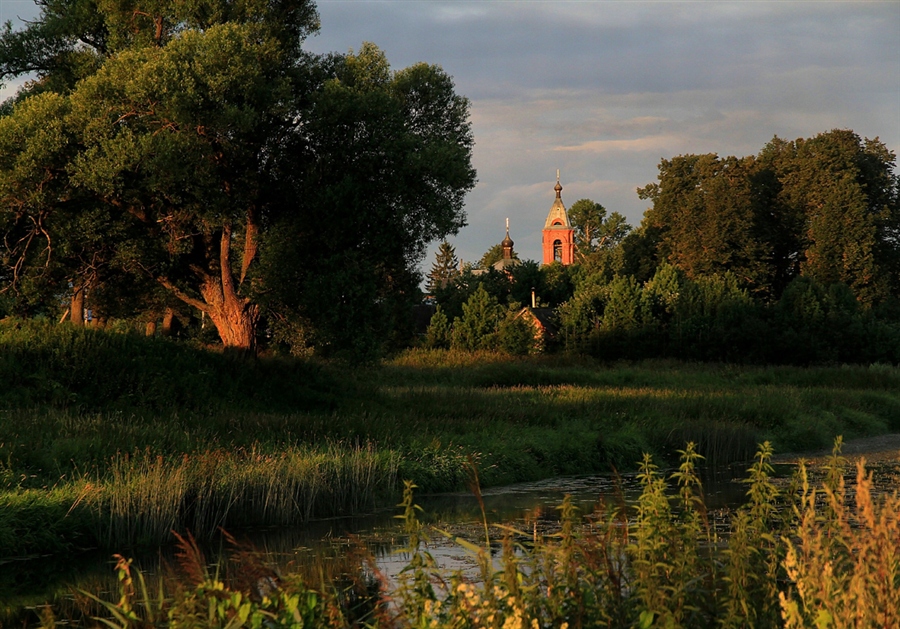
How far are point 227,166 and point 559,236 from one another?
93886 millimetres

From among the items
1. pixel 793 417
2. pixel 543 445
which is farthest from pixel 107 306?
pixel 793 417

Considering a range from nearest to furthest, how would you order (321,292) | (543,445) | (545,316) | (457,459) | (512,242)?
(457,459) < (543,445) < (321,292) < (545,316) < (512,242)

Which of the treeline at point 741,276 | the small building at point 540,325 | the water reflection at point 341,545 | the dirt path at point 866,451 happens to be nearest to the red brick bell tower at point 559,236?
the treeline at point 741,276

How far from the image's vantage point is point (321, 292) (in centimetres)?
2391

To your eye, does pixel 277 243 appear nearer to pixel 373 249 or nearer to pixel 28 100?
pixel 373 249

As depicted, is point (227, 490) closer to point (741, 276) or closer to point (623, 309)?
point (623, 309)

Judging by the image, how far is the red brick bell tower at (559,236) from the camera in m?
115

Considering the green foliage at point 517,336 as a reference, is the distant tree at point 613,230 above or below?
above

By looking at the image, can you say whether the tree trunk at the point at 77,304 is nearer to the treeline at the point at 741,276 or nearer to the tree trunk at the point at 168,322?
the tree trunk at the point at 168,322

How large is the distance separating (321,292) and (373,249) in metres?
1.84

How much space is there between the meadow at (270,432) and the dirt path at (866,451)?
2.28 feet

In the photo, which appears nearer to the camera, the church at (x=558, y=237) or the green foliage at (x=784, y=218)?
the green foliage at (x=784, y=218)

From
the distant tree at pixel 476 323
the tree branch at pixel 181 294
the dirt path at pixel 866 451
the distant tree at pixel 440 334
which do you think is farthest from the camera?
the distant tree at pixel 440 334

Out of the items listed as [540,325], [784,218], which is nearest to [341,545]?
[540,325]
